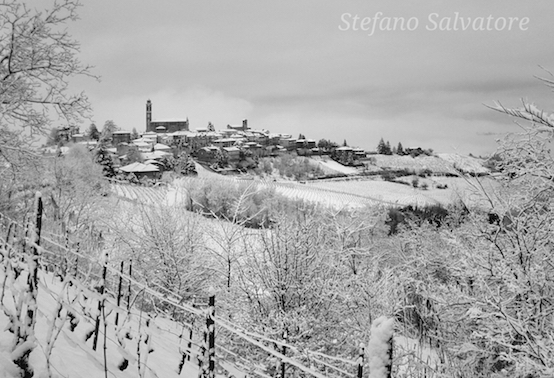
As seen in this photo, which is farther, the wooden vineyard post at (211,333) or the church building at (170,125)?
the church building at (170,125)

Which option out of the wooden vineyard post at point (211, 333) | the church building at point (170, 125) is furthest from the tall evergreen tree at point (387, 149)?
the wooden vineyard post at point (211, 333)

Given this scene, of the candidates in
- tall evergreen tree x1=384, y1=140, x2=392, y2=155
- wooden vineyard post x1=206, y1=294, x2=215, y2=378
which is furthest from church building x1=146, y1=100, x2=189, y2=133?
wooden vineyard post x1=206, y1=294, x2=215, y2=378

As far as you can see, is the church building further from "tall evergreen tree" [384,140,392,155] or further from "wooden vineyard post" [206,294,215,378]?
"wooden vineyard post" [206,294,215,378]

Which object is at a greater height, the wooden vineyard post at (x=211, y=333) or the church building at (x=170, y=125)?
the church building at (x=170, y=125)

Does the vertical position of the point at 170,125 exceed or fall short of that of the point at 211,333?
it exceeds it

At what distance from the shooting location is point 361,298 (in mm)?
13398

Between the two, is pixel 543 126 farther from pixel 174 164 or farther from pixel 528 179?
pixel 174 164

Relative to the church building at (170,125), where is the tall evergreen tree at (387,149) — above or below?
below

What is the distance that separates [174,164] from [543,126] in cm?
7619

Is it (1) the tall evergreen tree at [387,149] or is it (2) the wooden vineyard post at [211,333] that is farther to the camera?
(1) the tall evergreen tree at [387,149]

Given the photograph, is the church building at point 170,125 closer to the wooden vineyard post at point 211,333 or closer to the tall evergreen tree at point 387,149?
the tall evergreen tree at point 387,149

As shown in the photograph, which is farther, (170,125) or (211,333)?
(170,125)

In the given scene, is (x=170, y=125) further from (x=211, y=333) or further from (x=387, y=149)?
(x=211, y=333)

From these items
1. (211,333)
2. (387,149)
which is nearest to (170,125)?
(387,149)
